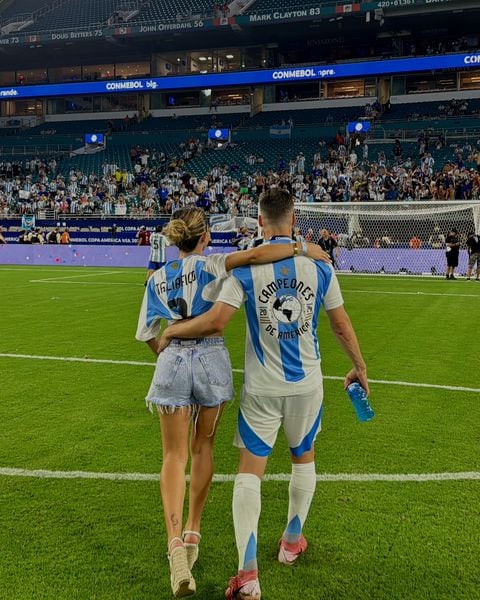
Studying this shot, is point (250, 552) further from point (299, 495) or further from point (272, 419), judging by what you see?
point (272, 419)

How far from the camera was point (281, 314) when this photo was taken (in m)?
3.30

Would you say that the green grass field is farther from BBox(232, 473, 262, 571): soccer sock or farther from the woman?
the woman

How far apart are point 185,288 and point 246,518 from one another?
1.29 m

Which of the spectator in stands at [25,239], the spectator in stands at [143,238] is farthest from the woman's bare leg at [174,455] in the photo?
the spectator in stands at [25,239]

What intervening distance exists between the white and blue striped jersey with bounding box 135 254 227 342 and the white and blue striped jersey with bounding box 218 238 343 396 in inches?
8.2

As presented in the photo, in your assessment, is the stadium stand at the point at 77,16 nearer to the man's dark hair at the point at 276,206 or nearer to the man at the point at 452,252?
the man at the point at 452,252

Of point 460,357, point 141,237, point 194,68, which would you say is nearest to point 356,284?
point 460,357

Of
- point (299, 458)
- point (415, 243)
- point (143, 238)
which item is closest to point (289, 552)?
point (299, 458)

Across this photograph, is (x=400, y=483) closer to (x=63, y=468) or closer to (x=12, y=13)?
(x=63, y=468)

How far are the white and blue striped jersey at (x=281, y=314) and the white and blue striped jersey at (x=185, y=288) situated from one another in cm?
21

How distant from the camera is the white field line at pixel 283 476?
4727 mm

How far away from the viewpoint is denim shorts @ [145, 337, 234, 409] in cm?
347

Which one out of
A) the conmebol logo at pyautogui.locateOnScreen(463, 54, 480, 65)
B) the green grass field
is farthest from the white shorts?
the conmebol logo at pyautogui.locateOnScreen(463, 54, 480, 65)

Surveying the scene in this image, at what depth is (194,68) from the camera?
52.4m
